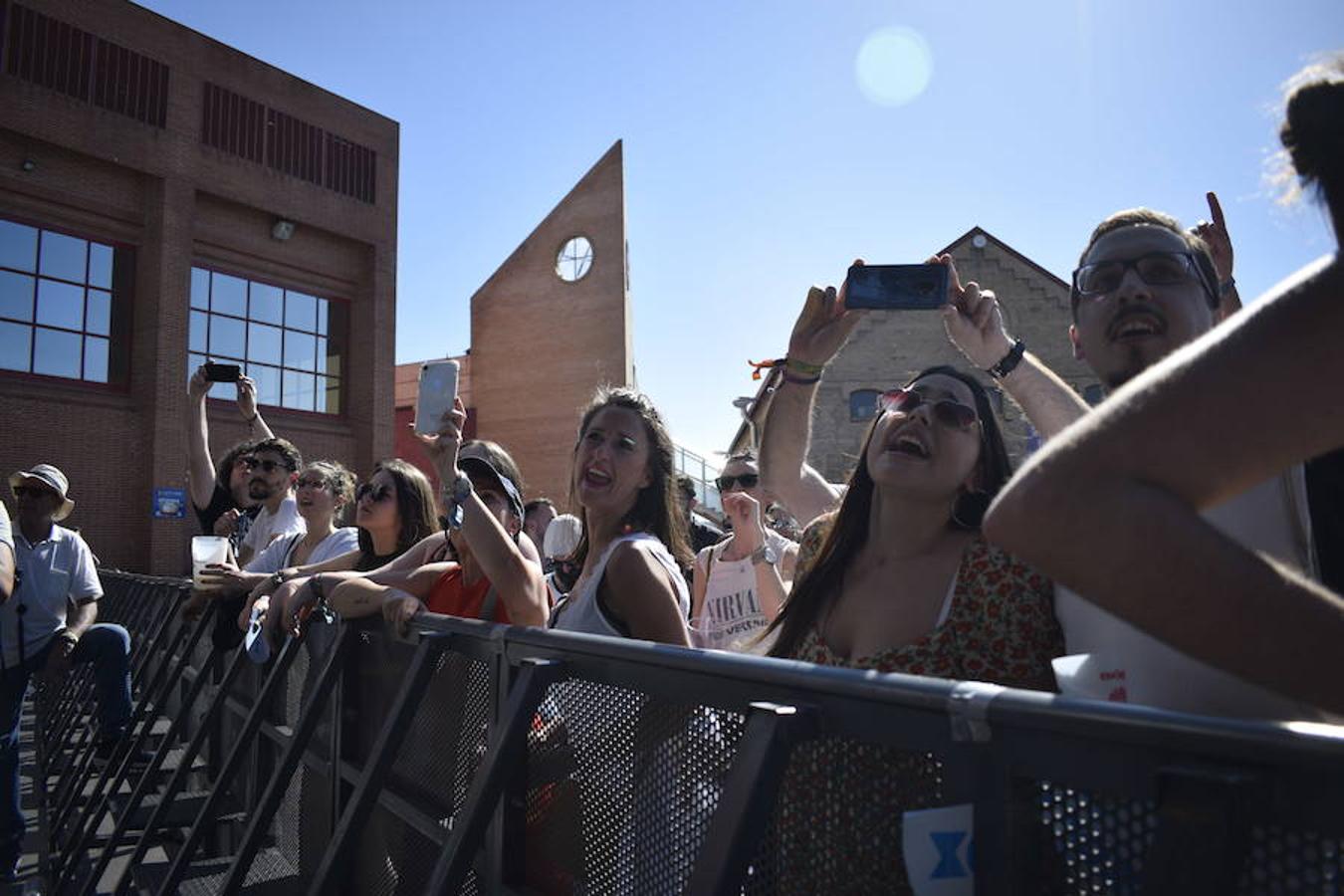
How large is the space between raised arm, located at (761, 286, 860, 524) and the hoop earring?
66 centimetres

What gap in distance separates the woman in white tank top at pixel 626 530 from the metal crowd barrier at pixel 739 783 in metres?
0.42

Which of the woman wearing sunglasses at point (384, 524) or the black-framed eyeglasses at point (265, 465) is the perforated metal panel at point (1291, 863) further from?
the black-framed eyeglasses at point (265, 465)

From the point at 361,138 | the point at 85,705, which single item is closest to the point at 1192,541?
the point at 85,705

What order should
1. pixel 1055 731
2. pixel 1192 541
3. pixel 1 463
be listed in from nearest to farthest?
pixel 1192 541 < pixel 1055 731 < pixel 1 463

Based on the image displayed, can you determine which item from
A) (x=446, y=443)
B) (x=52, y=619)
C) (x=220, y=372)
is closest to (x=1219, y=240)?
(x=446, y=443)

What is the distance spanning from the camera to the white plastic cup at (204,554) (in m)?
4.11

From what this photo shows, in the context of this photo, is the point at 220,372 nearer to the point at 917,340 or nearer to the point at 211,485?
the point at 211,485

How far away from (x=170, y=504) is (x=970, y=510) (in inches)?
641

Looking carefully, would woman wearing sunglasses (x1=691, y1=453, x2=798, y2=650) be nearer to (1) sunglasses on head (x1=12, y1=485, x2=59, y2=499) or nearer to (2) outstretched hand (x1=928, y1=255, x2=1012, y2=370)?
(2) outstretched hand (x1=928, y1=255, x2=1012, y2=370)

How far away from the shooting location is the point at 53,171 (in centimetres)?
1496

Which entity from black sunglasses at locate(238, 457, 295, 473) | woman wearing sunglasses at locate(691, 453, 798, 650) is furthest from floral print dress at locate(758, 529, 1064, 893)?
→ black sunglasses at locate(238, 457, 295, 473)

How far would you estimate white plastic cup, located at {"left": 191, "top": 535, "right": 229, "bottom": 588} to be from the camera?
13.5ft

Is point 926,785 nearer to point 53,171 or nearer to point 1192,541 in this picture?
point 1192,541

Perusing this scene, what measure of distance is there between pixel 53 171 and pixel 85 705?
1263 cm
